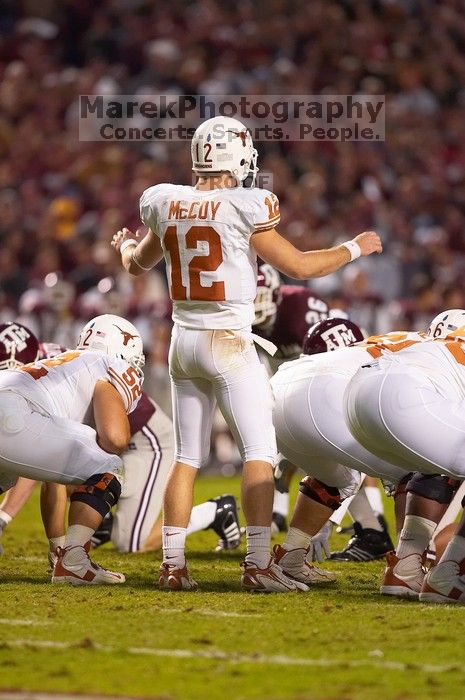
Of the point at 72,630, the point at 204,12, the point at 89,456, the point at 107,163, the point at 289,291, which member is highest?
the point at 204,12

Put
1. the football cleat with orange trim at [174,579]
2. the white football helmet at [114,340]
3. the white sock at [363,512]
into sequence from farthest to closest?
1. the white sock at [363,512]
2. the white football helmet at [114,340]
3. the football cleat with orange trim at [174,579]

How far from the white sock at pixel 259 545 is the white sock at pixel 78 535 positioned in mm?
677

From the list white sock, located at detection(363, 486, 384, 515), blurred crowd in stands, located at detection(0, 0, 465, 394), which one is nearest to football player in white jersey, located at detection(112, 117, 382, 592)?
white sock, located at detection(363, 486, 384, 515)

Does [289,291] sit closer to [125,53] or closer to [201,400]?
[201,400]

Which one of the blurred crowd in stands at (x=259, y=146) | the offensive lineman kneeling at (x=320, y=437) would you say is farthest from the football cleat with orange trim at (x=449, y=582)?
the blurred crowd in stands at (x=259, y=146)

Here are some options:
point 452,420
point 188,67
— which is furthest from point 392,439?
point 188,67

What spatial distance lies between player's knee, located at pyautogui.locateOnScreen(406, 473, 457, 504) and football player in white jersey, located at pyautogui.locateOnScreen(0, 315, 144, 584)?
1269 millimetres

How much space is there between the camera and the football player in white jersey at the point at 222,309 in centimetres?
523

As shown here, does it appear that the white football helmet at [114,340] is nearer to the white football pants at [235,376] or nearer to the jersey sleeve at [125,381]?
the jersey sleeve at [125,381]

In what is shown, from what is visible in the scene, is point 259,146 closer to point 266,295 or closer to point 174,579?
point 266,295

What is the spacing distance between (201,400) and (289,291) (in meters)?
2.66

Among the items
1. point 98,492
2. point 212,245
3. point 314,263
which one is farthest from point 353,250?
point 98,492

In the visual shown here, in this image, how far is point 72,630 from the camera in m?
4.22

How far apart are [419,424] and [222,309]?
105 cm
